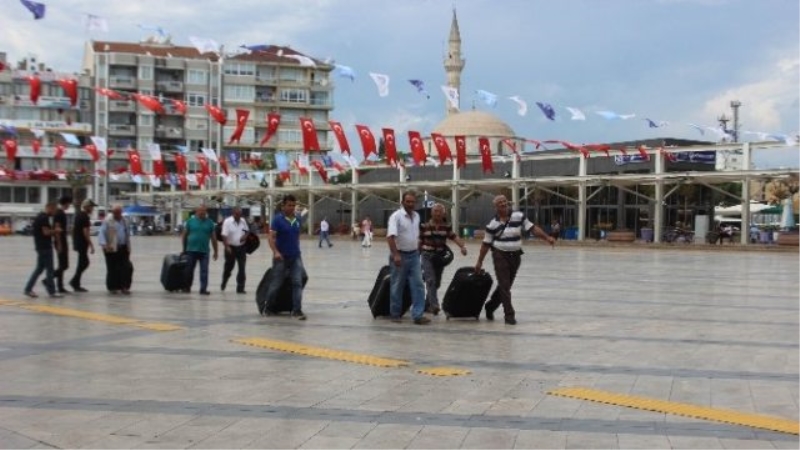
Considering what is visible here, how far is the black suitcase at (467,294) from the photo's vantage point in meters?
11.1

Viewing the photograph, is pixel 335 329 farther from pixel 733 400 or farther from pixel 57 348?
pixel 733 400

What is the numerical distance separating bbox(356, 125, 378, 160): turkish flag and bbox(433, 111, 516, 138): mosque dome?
164ft

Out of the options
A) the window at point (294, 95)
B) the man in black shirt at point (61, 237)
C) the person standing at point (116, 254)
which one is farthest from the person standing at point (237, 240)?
the window at point (294, 95)

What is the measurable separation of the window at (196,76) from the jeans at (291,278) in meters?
81.2

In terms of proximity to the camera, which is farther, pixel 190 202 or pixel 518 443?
pixel 190 202

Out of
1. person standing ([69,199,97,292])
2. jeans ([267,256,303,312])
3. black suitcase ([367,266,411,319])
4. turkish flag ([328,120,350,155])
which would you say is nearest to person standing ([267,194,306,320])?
jeans ([267,256,303,312])

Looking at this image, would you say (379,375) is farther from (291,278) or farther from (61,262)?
(61,262)

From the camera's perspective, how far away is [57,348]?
865 cm

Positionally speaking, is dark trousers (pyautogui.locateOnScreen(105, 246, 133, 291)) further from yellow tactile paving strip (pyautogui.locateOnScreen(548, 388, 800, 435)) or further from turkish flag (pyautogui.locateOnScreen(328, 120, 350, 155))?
turkish flag (pyautogui.locateOnScreen(328, 120, 350, 155))

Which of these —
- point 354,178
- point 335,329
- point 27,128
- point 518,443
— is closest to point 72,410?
point 518,443

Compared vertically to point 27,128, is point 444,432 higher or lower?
lower

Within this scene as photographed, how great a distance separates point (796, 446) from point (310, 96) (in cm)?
9261

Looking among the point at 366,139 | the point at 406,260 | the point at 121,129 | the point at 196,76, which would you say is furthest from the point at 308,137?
the point at 196,76

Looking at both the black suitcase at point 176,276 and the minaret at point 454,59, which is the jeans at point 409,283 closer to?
the black suitcase at point 176,276
